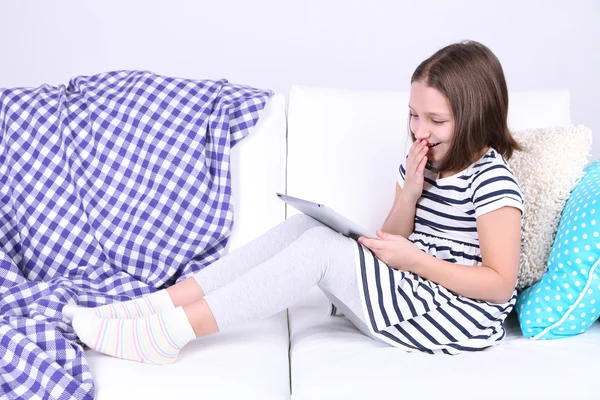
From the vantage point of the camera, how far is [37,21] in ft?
7.58

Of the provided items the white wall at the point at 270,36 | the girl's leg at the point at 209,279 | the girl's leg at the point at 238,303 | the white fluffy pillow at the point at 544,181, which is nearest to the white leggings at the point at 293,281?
the girl's leg at the point at 238,303

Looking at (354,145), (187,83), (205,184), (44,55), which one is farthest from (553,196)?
(44,55)

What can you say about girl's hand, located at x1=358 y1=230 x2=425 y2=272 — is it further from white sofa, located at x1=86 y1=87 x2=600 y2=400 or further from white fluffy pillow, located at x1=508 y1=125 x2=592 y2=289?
white fluffy pillow, located at x1=508 y1=125 x2=592 y2=289

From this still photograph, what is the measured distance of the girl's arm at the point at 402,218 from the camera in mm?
1594

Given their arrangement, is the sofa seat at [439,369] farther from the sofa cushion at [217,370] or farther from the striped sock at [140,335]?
the striped sock at [140,335]

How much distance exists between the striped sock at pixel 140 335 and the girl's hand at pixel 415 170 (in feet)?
1.87

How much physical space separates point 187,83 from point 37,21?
0.74 meters

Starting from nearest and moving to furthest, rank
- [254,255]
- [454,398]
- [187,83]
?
[454,398]
[254,255]
[187,83]

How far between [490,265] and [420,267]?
129 millimetres

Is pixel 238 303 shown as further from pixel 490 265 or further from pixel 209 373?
pixel 490 265

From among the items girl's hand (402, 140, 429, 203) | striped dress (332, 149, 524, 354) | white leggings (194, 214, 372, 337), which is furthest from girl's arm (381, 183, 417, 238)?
white leggings (194, 214, 372, 337)

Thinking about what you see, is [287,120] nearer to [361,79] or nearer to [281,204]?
[281,204]

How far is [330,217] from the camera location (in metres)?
1.33

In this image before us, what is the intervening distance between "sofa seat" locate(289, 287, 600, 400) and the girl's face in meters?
0.42
